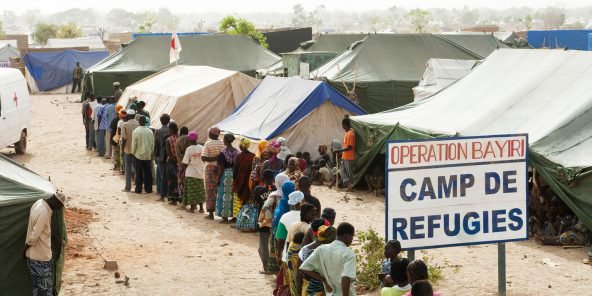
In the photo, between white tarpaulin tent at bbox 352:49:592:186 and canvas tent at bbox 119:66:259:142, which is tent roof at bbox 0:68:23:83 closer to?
canvas tent at bbox 119:66:259:142

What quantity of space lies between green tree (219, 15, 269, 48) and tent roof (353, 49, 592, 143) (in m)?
31.6

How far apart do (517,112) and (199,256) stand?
213 inches

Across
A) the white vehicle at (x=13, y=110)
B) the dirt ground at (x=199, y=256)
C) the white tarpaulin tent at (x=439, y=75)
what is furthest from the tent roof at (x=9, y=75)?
the white tarpaulin tent at (x=439, y=75)

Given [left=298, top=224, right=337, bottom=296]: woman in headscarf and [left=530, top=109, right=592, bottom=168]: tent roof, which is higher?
[left=530, top=109, right=592, bottom=168]: tent roof

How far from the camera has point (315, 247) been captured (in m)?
8.30

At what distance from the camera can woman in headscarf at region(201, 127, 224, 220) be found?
1454 centimetres

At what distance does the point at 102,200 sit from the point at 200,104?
620 centimetres

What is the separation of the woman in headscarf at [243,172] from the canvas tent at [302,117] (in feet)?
15.9

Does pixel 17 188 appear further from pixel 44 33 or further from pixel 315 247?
pixel 44 33

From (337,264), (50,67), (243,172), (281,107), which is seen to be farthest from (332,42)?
(337,264)

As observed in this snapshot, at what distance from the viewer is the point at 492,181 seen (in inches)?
374

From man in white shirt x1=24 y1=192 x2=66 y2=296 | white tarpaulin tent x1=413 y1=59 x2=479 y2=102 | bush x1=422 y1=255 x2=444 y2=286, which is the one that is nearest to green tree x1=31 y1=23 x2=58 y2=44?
white tarpaulin tent x1=413 y1=59 x2=479 y2=102

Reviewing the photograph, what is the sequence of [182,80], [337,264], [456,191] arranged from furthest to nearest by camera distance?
[182,80], [456,191], [337,264]

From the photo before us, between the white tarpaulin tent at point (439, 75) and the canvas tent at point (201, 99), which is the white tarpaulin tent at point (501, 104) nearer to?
the white tarpaulin tent at point (439, 75)
